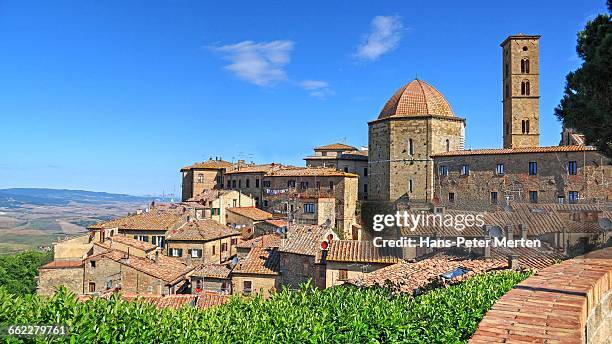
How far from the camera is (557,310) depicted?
4078mm

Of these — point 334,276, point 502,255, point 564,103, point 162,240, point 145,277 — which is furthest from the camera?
point 162,240

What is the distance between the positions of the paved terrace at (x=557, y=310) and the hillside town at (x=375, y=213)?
199 inches

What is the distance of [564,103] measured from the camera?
8.48m

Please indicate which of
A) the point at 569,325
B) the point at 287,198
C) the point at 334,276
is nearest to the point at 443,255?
the point at 334,276

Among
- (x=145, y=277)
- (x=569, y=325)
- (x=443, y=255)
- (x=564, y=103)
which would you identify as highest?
(x=564, y=103)

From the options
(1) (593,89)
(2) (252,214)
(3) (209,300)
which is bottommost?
(3) (209,300)

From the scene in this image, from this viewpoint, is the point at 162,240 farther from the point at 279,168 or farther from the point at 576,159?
the point at 576,159

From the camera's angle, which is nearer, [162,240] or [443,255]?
[443,255]

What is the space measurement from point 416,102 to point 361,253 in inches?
1112

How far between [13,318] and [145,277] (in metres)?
22.6

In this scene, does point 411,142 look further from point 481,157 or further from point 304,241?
point 304,241

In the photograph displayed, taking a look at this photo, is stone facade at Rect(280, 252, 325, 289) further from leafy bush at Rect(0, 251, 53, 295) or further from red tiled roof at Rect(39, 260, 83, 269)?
leafy bush at Rect(0, 251, 53, 295)

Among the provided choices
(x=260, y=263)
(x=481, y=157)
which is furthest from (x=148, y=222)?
(x=481, y=157)

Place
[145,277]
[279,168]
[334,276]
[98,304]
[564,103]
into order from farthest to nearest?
1. [279,168]
2. [145,277]
3. [334,276]
4. [564,103]
5. [98,304]
